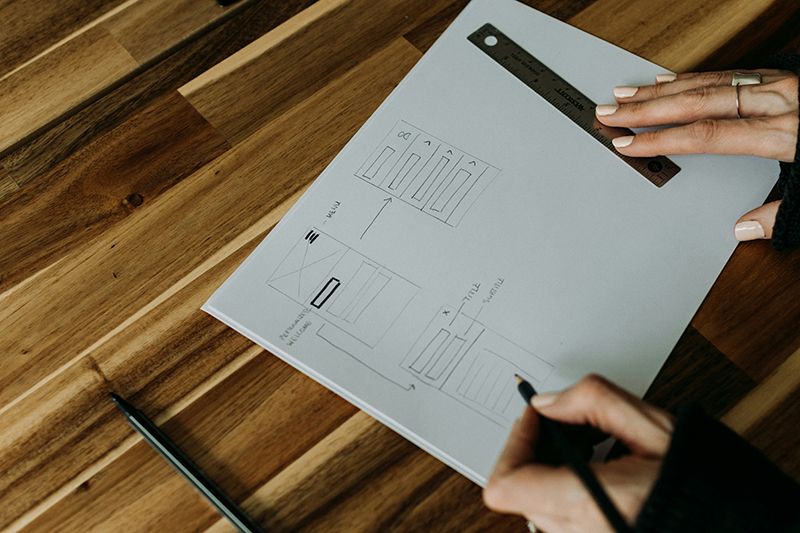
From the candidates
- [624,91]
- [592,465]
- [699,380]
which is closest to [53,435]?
[592,465]

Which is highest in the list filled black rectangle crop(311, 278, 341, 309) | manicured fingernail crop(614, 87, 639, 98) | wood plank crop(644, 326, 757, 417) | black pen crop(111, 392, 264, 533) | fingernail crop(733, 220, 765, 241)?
manicured fingernail crop(614, 87, 639, 98)

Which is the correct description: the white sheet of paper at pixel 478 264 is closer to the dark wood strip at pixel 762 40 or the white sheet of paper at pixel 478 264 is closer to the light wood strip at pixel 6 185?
the dark wood strip at pixel 762 40

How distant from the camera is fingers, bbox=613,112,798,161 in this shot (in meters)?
0.66

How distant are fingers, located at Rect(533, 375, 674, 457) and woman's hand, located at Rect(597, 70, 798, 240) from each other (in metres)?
0.31

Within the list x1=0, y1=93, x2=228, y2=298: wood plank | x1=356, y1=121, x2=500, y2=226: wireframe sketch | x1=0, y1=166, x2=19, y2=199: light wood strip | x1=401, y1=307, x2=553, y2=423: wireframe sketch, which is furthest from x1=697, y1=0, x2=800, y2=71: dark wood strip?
x1=0, y1=166, x2=19, y2=199: light wood strip

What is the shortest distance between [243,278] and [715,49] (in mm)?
778

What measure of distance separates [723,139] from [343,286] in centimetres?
53

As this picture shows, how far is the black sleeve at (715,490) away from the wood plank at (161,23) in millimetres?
870

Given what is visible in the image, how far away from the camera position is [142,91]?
2.65ft

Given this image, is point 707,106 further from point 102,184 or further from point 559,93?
point 102,184

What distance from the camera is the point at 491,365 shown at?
0.60 m

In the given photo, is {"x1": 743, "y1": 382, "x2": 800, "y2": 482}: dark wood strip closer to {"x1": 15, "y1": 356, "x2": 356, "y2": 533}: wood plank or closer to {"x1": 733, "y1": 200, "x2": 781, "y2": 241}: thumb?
{"x1": 733, "y1": 200, "x2": 781, "y2": 241}: thumb

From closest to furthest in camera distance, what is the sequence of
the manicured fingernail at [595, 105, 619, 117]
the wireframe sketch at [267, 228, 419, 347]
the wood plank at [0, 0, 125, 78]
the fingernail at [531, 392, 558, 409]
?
the fingernail at [531, 392, 558, 409] → the wireframe sketch at [267, 228, 419, 347] → the manicured fingernail at [595, 105, 619, 117] → the wood plank at [0, 0, 125, 78]

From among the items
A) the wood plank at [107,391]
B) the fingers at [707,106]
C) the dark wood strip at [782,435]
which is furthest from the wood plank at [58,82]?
the dark wood strip at [782,435]
